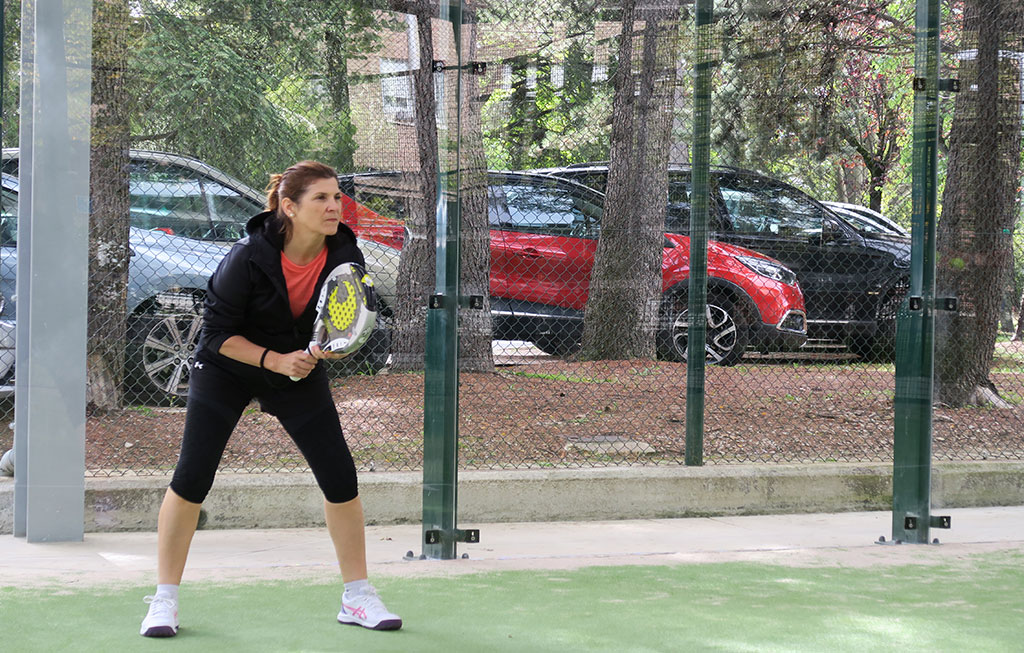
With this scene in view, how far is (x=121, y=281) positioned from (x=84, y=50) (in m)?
1.18

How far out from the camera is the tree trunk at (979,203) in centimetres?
645

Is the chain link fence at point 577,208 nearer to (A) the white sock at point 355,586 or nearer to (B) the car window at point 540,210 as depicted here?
(B) the car window at point 540,210

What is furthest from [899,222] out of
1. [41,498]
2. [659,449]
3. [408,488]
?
[41,498]

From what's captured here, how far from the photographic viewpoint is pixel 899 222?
Answer: 6.37 metres

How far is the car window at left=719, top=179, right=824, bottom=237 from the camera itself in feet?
21.3

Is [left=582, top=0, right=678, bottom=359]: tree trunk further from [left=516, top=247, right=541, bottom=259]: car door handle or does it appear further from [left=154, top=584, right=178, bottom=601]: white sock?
[left=154, top=584, right=178, bottom=601]: white sock

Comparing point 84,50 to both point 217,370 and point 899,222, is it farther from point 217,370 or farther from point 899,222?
point 899,222

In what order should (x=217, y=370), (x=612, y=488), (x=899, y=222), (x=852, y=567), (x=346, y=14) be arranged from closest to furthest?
1. (x=217, y=370)
2. (x=852, y=567)
3. (x=346, y=14)
4. (x=612, y=488)
5. (x=899, y=222)

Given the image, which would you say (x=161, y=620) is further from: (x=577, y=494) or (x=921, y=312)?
(x=921, y=312)

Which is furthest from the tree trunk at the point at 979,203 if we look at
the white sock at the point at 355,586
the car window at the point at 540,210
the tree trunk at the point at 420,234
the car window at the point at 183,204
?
the white sock at the point at 355,586

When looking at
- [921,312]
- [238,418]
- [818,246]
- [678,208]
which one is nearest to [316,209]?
[238,418]

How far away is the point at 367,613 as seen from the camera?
3783mm

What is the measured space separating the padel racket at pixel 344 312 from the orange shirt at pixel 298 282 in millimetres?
169

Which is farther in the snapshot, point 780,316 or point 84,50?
point 780,316
